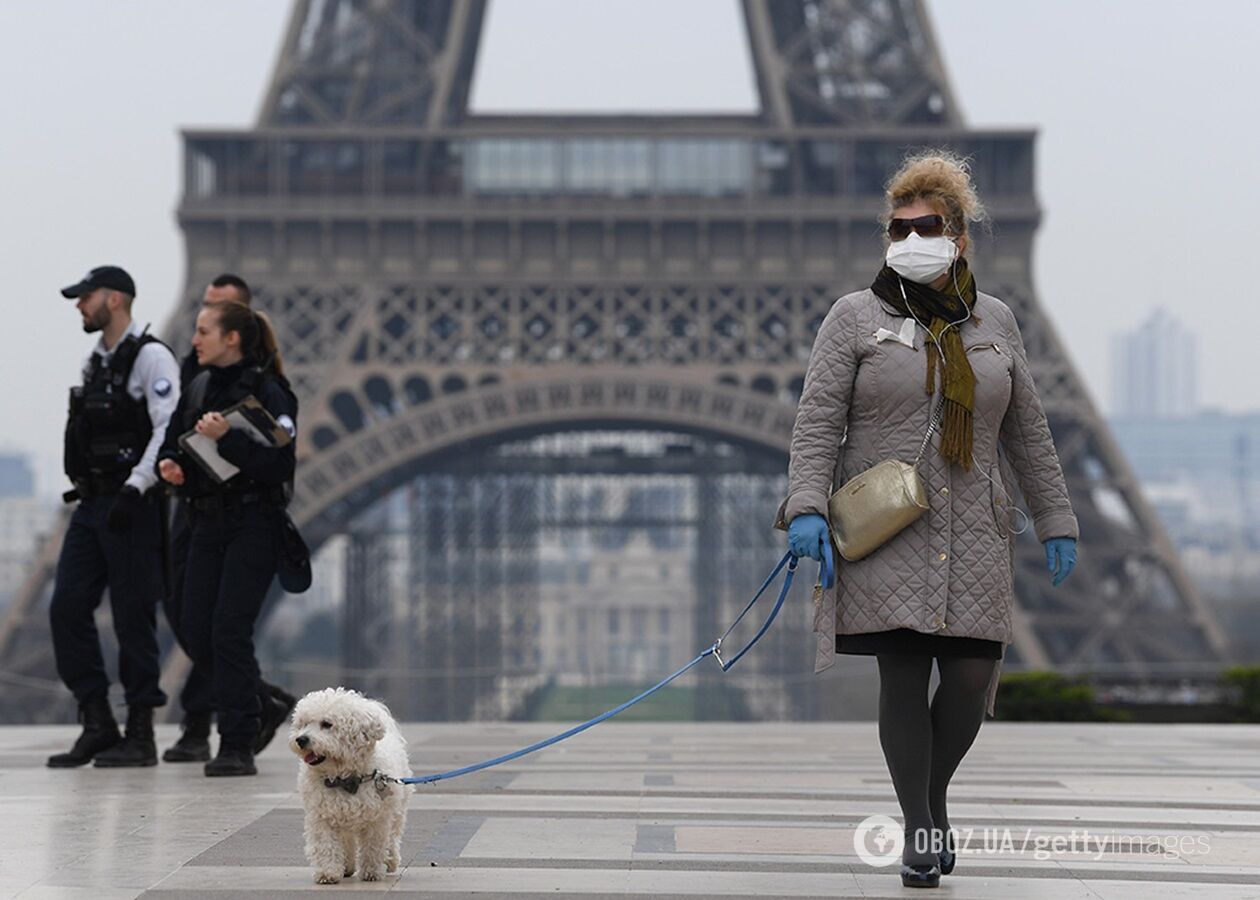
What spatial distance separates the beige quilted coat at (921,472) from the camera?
6.05 m

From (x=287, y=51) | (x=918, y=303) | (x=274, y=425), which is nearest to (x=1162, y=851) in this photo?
(x=918, y=303)

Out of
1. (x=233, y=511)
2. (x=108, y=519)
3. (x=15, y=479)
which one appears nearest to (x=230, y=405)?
(x=233, y=511)

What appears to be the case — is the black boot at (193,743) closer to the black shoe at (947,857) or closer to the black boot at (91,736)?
the black boot at (91,736)

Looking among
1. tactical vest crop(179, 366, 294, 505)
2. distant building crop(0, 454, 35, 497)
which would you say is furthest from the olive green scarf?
distant building crop(0, 454, 35, 497)

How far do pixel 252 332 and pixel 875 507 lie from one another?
3.93 meters

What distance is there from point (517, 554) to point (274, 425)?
4562 cm

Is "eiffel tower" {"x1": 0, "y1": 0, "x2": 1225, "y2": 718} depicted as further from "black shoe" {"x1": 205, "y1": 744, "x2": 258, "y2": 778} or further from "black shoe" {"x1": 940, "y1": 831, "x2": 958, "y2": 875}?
"black shoe" {"x1": 940, "y1": 831, "x2": 958, "y2": 875}

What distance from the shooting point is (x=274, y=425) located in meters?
8.83

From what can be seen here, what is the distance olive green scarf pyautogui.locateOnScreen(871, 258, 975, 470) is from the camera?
20.1 ft

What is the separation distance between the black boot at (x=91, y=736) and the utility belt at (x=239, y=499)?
4.24ft

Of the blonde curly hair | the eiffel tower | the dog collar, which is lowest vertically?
the dog collar

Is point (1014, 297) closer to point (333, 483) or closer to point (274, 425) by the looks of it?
point (333, 483)

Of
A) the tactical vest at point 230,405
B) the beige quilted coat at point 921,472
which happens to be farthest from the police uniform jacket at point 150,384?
the beige quilted coat at point 921,472

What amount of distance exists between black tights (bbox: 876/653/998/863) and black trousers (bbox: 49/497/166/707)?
176 inches
